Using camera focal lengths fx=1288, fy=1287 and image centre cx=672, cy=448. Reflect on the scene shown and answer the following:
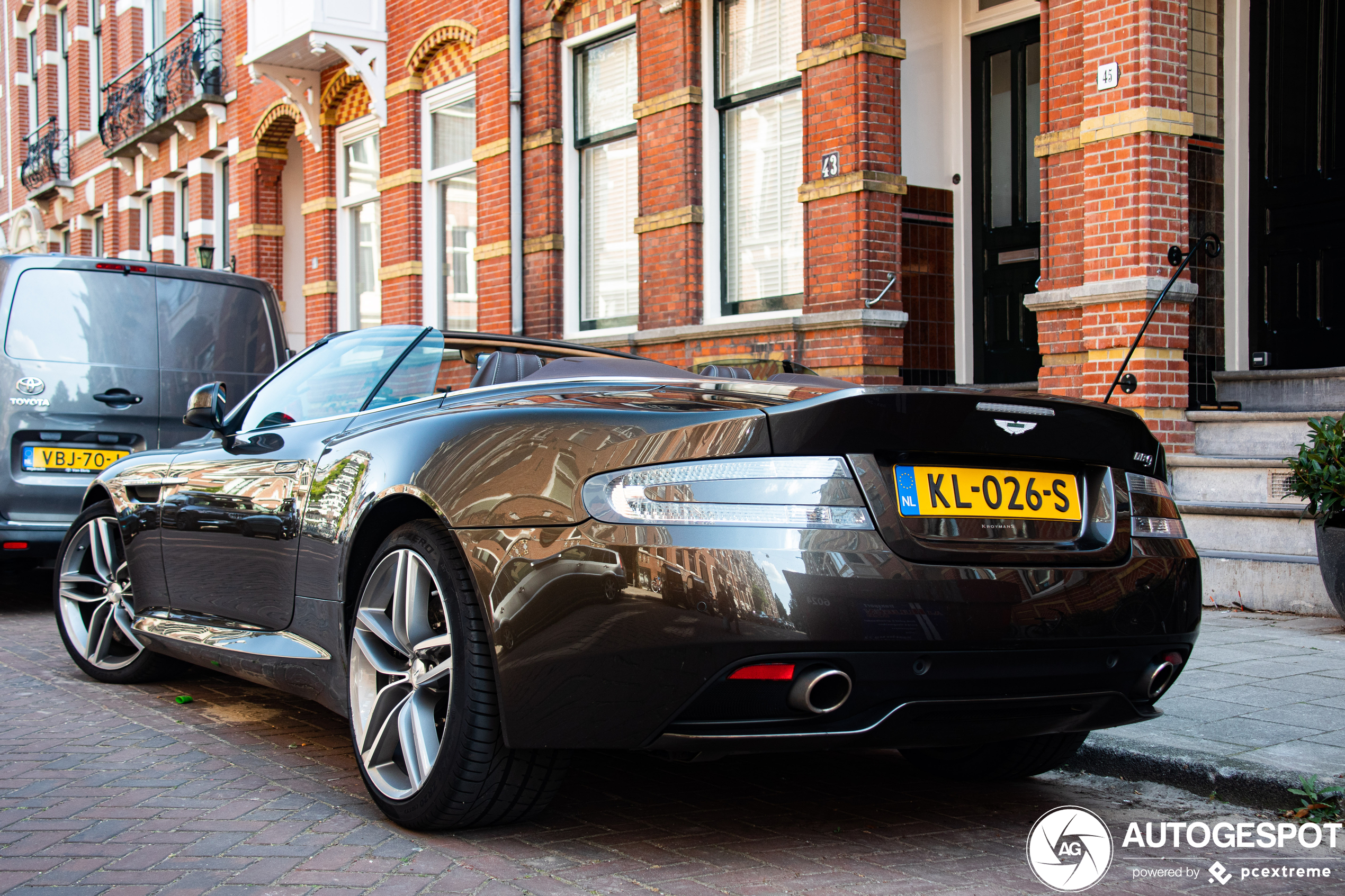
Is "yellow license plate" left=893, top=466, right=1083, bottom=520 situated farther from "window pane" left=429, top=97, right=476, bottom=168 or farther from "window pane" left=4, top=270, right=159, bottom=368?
"window pane" left=429, top=97, right=476, bottom=168

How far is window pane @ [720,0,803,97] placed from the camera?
10.7m

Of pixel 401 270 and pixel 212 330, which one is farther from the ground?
pixel 401 270

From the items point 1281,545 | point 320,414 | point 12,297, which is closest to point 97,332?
point 12,297

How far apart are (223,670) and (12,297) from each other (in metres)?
4.48

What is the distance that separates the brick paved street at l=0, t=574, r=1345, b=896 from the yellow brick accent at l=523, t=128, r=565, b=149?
9402 mm

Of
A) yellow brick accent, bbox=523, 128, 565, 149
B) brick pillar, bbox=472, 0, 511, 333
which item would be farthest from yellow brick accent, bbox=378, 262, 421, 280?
yellow brick accent, bbox=523, 128, 565, 149

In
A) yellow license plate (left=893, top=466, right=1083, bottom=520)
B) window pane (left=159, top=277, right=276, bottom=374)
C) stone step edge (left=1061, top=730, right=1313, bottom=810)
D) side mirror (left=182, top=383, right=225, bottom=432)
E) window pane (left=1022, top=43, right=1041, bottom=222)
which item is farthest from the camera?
window pane (left=1022, top=43, right=1041, bottom=222)

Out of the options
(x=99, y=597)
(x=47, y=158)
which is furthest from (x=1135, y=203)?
(x=47, y=158)

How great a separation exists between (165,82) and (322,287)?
22.0 ft

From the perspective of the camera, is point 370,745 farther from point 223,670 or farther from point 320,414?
point 320,414

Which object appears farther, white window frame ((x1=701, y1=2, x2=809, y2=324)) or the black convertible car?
white window frame ((x1=701, y1=2, x2=809, y2=324))

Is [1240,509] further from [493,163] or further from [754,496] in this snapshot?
[493,163]

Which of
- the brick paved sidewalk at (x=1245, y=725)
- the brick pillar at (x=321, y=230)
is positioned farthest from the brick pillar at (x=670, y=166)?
the brick pillar at (x=321, y=230)

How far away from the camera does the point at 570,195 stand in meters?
13.3
